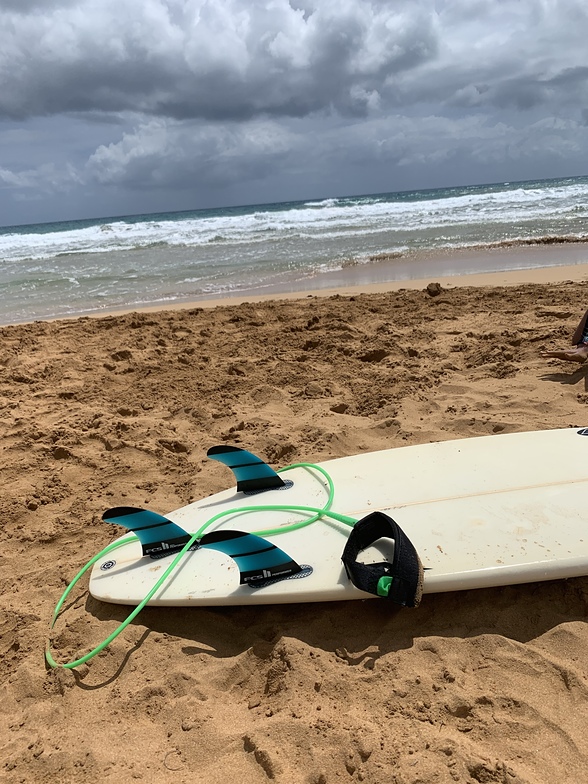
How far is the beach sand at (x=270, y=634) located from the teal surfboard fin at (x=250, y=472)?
34 centimetres

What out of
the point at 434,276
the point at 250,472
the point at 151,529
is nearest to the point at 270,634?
the point at 151,529

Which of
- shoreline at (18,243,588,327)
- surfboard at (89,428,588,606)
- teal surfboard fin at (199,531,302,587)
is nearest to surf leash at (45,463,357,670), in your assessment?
surfboard at (89,428,588,606)

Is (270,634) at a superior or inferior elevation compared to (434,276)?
inferior

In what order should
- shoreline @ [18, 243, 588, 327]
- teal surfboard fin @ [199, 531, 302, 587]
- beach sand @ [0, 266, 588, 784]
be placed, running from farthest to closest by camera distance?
shoreline @ [18, 243, 588, 327] < teal surfboard fin @ [199, 531, 302, 587] < beach sand @ [0, 266, 588, 784]

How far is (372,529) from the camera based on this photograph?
2004 mm

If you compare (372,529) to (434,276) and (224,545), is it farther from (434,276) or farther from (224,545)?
(434,276)

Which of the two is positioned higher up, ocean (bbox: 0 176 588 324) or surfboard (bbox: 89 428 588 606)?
ocean (bbox: 0 176 588 324)

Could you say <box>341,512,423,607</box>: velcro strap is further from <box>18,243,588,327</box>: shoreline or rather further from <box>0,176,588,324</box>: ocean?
<box>0,176,588,324</box>: ocean

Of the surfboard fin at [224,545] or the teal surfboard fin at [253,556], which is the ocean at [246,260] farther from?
the teal surfboard fin at [253,556]

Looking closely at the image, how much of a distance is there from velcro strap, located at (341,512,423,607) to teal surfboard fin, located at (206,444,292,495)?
0.69 metres

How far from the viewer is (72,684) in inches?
69.0

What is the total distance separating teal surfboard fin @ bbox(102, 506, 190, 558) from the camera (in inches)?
84.4

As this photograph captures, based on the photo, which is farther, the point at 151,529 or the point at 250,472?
the point at 250,472

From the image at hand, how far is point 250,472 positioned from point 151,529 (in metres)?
0.56
